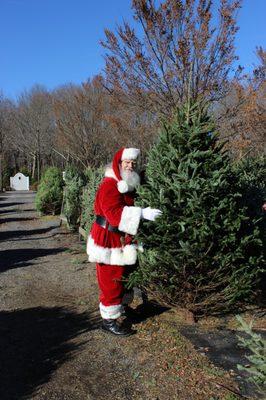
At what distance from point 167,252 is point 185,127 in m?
1.27

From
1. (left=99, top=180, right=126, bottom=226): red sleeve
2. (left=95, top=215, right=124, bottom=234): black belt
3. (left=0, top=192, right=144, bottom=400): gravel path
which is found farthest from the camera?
(left=95, top=215, right=124, bottom=234): black belt

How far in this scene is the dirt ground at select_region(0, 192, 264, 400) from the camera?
3.42m

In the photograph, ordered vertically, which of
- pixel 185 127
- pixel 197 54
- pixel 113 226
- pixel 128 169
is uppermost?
pixel 197 54

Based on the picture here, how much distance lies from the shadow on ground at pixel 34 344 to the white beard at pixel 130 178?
1590mm

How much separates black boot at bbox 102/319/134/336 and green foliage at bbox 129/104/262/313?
44cm

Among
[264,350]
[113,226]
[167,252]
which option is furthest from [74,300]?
[264,350]

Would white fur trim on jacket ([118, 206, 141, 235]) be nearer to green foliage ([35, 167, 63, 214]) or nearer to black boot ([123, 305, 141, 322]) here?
black boot ([123, 305, 141, 322])

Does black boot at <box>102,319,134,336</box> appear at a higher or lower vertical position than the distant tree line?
lower

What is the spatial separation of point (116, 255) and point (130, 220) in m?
0.52

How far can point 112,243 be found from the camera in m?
4.65

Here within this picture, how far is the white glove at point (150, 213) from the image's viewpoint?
4238 mm

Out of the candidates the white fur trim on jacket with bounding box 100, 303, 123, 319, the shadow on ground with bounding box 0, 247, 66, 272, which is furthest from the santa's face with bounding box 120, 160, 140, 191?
the shadow on ground with bounding box 0, 247, 66, 272

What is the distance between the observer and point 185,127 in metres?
4.48

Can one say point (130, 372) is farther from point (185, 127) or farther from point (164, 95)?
point (164, 95)
